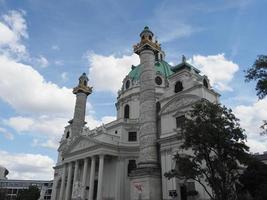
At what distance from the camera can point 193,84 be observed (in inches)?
1464

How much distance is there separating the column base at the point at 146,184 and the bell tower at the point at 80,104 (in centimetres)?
2354

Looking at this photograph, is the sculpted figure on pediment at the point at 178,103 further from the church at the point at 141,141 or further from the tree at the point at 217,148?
the tree at the point at 217,148

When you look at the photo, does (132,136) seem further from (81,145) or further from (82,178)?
(82,178)

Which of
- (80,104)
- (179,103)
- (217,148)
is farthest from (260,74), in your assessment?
(80,104)

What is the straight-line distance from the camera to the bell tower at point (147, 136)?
114 feet

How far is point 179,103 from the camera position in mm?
38188

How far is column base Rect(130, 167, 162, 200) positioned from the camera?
1353 inches

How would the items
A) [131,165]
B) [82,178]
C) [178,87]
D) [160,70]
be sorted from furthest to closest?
[160,70] < [82,178] < [131,165] < [178,87]

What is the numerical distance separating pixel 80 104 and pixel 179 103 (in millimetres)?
28173

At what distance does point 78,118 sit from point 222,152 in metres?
39.9

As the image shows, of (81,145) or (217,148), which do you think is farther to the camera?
(81,145)

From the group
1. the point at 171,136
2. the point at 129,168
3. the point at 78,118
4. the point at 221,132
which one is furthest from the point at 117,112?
the point at 221,132

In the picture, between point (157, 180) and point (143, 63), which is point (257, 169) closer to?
point (157, 180)

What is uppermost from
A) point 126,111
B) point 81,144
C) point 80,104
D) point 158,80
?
point 158,80
